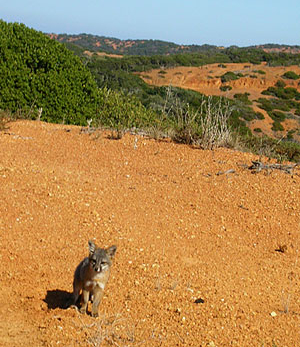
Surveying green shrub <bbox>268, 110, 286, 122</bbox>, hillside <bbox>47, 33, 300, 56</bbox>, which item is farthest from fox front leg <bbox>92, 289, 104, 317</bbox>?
hillside <bbox>47, 33, 300, 56</bbox>

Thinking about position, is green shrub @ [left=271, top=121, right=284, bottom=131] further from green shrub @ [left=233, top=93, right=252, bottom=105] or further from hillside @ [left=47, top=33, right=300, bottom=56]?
hillside @ [left=47, top=33, right=300, bottom=56]

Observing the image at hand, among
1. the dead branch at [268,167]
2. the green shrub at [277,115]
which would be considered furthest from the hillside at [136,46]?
the dead branch at [268,167]

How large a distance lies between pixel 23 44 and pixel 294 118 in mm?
31085

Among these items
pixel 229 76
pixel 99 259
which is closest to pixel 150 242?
pixel 99 259

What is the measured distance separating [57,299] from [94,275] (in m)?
Answer: 0.67

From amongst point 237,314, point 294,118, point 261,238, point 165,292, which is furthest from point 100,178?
point 294,118

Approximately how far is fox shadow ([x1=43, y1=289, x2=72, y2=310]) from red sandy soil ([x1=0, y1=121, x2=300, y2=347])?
0.01 meters

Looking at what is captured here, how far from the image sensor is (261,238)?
567 centimetres

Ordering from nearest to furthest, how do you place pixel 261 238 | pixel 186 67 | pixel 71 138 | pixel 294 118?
pixel 261 238, pixel 71 138, pixel 294 118, pixel 186 67

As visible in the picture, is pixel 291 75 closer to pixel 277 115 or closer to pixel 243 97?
pixel 243 97

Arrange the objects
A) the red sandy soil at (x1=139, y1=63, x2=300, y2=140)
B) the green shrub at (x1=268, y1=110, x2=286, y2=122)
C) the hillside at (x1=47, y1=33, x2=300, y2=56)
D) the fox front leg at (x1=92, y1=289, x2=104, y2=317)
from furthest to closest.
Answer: the hillside at (x1=47, y1=33, x2=300, y2=56) < the red sandy soil at (x1=139, y1=63, x2=300, y2=140) < the green shrub at (x1=268, y1=110, x2=286, y2=122) < the fox front leg at (x1=92, y1=289, x2=104, y2=317)

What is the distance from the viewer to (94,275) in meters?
3.45

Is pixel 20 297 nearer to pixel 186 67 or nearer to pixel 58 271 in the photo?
pixel 58 271

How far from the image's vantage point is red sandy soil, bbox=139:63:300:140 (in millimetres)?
47500
